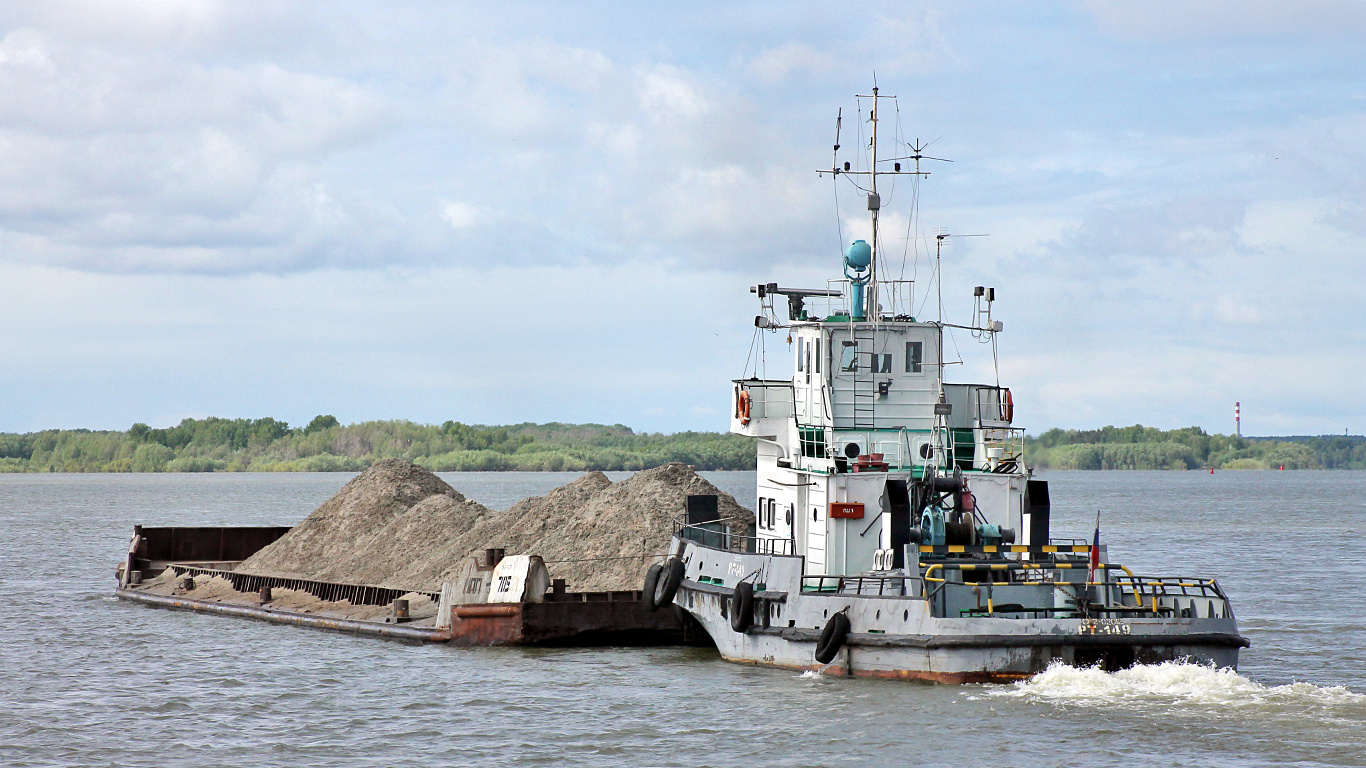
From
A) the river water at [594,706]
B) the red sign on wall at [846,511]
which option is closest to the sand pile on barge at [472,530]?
the river water at [594,706]

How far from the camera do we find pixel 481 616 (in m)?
24.0

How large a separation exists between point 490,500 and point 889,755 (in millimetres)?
81104

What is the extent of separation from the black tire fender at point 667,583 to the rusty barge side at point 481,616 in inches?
20.8

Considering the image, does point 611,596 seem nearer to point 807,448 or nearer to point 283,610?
point 807,448

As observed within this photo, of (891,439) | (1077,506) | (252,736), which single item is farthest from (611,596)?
(1077,506)

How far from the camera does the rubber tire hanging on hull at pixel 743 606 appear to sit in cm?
2025

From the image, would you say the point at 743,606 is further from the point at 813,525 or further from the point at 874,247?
the point at 874,247

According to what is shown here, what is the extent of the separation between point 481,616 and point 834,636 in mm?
8018

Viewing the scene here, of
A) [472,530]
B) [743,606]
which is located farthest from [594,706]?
[472,530]

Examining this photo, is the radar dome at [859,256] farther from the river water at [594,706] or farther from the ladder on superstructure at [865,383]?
the river water at [594,706]

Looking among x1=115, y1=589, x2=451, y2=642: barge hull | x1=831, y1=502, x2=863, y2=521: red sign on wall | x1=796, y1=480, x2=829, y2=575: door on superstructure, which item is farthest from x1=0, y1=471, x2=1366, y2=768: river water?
x1=831, y1=502, x2=863, y2=521: red sign on wall

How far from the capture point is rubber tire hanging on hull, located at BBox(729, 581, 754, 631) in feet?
66.4

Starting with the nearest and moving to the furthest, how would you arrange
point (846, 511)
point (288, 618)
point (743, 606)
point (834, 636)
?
point (834, 636)
point (846, 511)
point (743, 606)
point (288, 618)

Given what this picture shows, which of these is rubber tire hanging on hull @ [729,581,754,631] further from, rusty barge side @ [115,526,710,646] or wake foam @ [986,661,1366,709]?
wake foam @ [986,661,1366,709]
